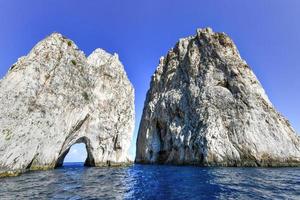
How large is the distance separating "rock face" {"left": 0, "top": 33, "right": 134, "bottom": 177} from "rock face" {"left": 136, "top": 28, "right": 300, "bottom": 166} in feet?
49.1

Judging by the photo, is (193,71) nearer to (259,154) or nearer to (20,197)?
(259,154)

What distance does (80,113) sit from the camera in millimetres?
51031

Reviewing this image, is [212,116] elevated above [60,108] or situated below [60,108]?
above

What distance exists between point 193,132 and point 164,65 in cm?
4278

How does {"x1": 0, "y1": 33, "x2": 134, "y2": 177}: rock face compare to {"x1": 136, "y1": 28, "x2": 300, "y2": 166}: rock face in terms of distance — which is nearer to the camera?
{"x1": 0, "y1": 33, "x2": 134, "y2": 177}: rock face

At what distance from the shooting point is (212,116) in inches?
2422

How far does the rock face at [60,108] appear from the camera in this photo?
33.1 meters

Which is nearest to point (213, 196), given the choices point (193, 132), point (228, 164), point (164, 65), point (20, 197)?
point (20, 197)

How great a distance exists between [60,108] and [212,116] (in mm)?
35294

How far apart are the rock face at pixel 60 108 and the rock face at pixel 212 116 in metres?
15.0

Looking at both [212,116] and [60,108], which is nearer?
[60,108]

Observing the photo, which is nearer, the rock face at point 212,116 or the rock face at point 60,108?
the rock face at point 60,108

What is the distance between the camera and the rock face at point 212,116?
53.2 m

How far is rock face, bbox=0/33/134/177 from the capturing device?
1304 inches
